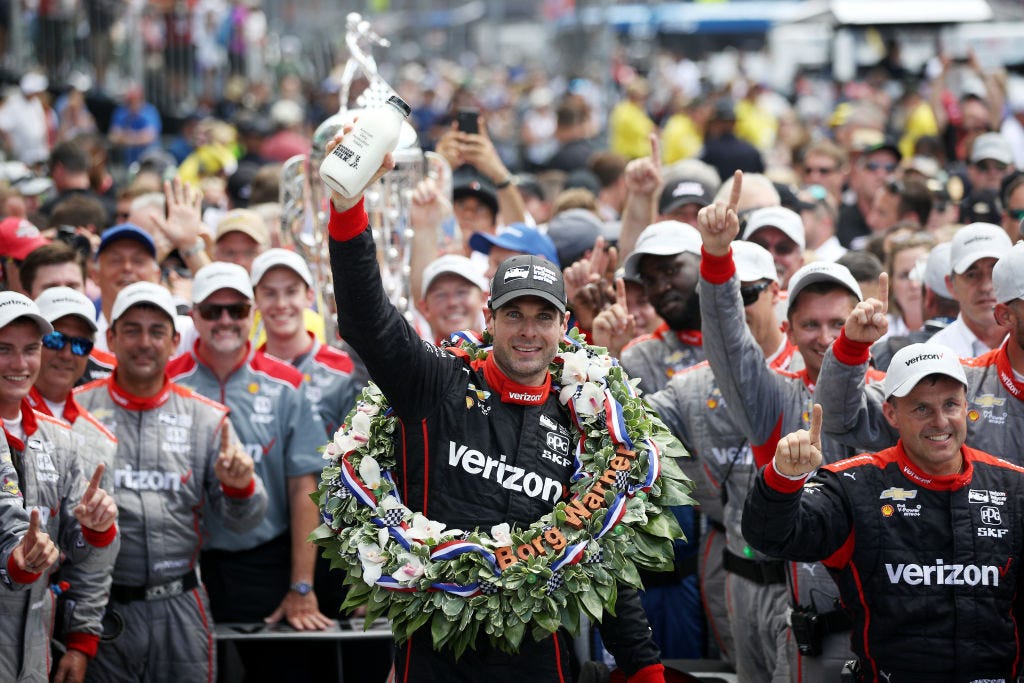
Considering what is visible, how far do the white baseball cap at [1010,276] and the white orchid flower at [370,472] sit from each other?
2577mm

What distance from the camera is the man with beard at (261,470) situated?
7.07 metres

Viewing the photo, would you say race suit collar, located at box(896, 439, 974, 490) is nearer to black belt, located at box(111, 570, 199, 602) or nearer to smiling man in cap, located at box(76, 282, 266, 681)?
smiling man in cap, located at box(76, 282, 266, 681)

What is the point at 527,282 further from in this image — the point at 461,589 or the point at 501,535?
the point at 461,589

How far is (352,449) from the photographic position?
5246 mm

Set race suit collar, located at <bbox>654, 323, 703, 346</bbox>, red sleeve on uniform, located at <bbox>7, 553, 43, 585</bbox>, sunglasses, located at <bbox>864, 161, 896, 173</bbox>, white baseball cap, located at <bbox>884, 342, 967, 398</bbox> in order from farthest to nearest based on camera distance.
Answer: sunglasses, located at <bbox>864, 161, 896, 173</bbox> → race suit collar, located at <bbox>654, 323, 703, 346</bbox> → red sleeve on uniform, located at <bbox>7, 553, 43, 585</bbox> → white baseball cap, located at <bbox>884, 342, 967, 398</bbox>

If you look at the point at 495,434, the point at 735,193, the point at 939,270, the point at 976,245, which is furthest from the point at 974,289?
the point at 495,434

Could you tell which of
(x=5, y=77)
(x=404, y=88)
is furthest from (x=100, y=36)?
(x=404, y=88)

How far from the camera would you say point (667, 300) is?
22.8 ft

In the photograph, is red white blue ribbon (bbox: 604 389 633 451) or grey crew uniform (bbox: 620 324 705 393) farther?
grey crew uniform (bbox: 620 324 705 393)

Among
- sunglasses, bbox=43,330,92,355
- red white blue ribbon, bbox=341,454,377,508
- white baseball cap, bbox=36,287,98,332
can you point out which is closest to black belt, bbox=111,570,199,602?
sunglasses, bbox=43,330,92,355

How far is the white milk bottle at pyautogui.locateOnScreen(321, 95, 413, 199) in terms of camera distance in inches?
178

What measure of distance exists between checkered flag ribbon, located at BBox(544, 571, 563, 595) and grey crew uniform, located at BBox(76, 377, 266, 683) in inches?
81.0

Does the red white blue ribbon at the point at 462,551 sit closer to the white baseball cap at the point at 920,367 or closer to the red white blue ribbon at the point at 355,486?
the red white blue ribbon at the point at 355,486

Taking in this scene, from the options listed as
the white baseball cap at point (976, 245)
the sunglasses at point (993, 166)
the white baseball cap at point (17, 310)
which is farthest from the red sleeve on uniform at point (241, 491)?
the sunglasses at point (993, 166)
